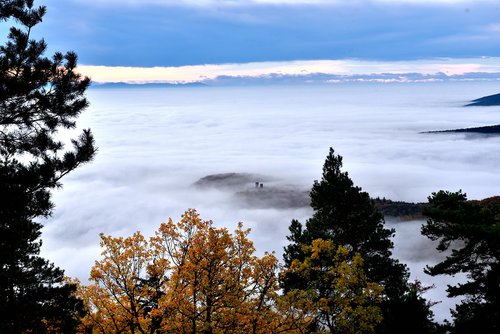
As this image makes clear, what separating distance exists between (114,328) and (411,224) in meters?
112

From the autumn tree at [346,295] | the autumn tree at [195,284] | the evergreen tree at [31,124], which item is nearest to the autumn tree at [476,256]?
the autumn tree at [346,295]

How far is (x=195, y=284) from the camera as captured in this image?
16.1 metres

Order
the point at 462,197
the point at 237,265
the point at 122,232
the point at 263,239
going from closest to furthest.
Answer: the point at 237,265 → the point at 462,197 → the point at 263,239 → the point at 122,232

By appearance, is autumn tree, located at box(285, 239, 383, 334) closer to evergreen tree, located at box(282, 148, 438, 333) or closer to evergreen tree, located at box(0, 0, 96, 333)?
evergreen tree, located at box(282, 148, 438, 333)

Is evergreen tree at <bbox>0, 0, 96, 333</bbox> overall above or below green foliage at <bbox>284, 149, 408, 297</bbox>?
above

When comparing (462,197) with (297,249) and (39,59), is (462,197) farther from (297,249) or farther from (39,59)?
(39,59)

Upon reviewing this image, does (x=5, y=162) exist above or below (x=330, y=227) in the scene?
above

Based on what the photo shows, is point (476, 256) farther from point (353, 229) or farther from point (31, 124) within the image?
point (31, 124)

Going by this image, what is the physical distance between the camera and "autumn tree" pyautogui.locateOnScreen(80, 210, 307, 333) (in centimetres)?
1611

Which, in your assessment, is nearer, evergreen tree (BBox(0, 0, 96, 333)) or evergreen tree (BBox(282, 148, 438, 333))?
evergreen tree (BBox(0, 0, 96, 333))

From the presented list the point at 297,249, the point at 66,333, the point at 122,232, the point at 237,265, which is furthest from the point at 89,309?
the point at 122,232

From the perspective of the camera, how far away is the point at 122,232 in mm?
169750

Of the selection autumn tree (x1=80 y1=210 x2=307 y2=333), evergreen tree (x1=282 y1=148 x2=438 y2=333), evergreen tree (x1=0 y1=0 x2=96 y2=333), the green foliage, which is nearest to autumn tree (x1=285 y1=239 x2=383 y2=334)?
autumn tree (x1=80 y1=210 x2=307 y2=333)

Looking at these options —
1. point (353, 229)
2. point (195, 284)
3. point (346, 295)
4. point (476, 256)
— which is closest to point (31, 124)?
point (195, 284)
